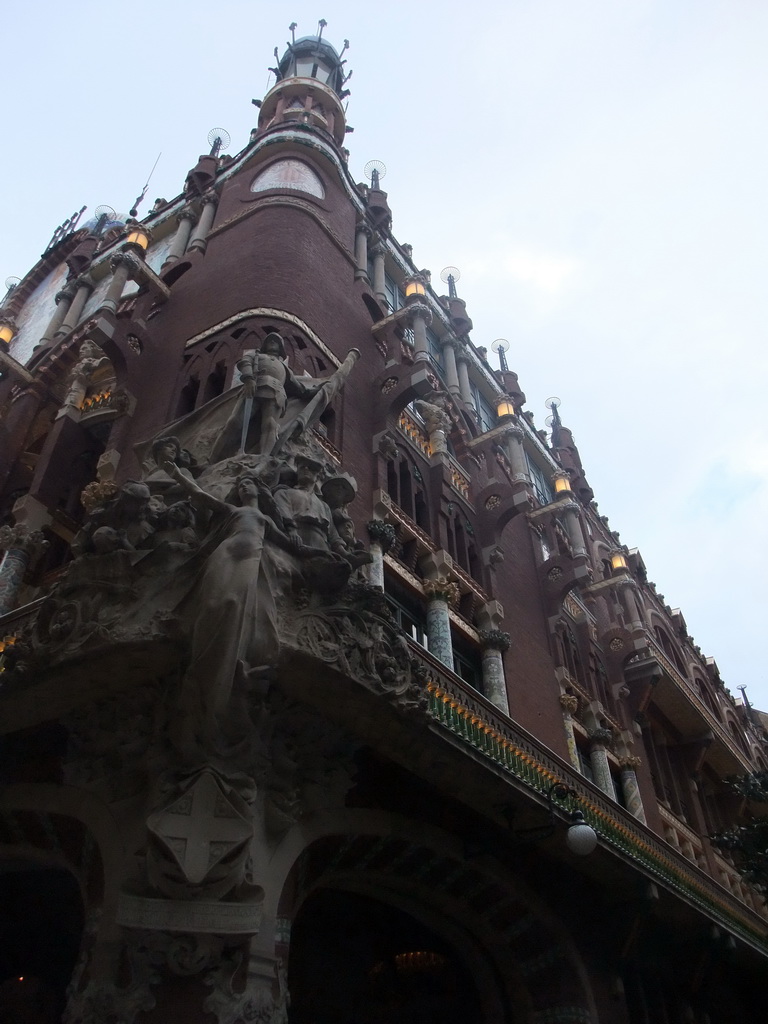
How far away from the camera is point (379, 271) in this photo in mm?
23141

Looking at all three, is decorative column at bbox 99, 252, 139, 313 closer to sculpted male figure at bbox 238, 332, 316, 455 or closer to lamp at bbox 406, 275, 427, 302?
sculpted male figure at bbox 238, 332, 316, 455

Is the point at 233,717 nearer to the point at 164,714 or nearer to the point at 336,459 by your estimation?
the point at 164,714

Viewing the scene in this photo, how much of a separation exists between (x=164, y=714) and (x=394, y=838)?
3679 millimetres

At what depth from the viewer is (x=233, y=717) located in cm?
823

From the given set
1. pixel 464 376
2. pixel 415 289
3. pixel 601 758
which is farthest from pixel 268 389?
pixel 464 376

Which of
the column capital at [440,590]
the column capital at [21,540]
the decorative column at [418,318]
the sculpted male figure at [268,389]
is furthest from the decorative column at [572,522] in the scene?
the column capital at [21,540]

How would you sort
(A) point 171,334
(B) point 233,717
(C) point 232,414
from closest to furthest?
(B) point 233,717 → (C) point 232,414 → (A) point 171,334

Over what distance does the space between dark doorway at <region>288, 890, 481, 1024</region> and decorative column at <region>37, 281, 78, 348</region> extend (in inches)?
661

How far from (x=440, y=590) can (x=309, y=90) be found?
63.1ft

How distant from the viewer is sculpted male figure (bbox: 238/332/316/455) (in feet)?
37.1

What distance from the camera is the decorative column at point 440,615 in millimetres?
15664

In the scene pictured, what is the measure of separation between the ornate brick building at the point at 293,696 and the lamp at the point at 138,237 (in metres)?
0.16

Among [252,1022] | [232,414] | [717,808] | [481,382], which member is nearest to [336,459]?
[232,414]

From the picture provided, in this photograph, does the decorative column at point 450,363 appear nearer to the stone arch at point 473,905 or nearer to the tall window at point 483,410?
the tall window at point 483,410
